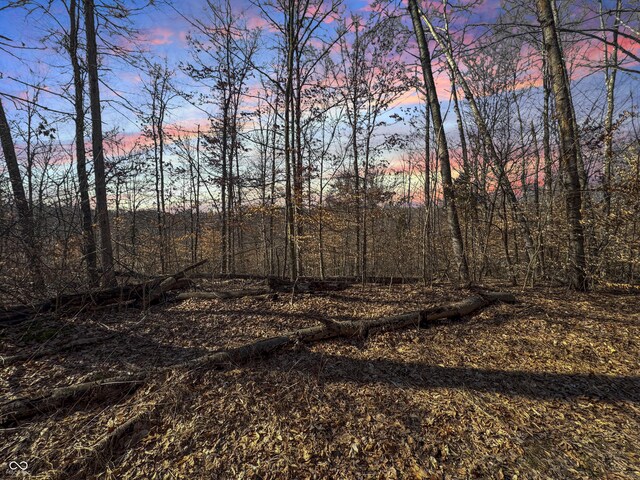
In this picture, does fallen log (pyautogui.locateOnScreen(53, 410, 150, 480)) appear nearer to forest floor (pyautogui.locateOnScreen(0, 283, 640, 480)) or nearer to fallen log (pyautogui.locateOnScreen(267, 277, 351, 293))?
forest floor (pyautogui.locateOnScreen(0, 283, 640, 480))

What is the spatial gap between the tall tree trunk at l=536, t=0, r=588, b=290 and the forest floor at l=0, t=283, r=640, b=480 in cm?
128

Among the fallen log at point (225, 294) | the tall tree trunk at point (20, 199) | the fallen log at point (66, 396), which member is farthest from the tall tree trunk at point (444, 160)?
the tall tree trunk at point (20, 199)

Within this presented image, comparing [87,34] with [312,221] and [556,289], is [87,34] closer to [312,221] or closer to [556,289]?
[312,221]

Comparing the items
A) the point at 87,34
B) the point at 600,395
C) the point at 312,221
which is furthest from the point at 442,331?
the point at 87,34

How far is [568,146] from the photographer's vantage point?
594 cm

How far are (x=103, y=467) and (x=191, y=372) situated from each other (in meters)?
1.16

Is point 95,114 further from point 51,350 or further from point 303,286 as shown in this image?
point 303,286

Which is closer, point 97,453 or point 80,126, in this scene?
point 97,453

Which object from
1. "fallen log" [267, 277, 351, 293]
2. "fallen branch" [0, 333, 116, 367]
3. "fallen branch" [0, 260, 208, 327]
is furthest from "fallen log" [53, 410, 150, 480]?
"fallen log" [267, 277, 351, 293]

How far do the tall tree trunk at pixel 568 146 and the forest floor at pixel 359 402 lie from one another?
1284 millimetres

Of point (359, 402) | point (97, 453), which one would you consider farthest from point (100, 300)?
point (359, 402)

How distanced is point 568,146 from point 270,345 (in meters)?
6.92

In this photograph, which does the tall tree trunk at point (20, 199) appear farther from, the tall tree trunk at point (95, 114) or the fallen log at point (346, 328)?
the fallen log at point (346, 328)

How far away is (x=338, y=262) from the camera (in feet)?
76.7
